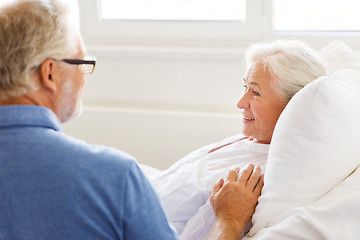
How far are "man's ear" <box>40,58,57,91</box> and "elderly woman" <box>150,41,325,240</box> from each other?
73 centimetres

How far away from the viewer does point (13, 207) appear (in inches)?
48.1

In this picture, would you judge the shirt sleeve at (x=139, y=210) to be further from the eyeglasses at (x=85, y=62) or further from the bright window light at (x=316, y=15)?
the bright window light at (x=316, y=15)

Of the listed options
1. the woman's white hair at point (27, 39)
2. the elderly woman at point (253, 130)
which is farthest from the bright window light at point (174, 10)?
the woman's white hair at point (27, 39)

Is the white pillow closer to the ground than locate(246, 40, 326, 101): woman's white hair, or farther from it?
closer to the ground

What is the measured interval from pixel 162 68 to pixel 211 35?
292 mm

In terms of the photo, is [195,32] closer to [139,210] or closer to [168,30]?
[168,30]

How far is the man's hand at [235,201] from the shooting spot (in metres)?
1.66

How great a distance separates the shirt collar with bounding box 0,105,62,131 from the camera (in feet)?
4.09

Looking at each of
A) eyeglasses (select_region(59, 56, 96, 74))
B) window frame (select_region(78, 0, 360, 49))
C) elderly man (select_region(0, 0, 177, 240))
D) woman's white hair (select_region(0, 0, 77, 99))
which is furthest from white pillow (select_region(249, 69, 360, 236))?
window frame (select_region(78, 0, 360, 49))

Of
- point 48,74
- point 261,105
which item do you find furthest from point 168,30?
point 48,74

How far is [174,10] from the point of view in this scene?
2.85 metres

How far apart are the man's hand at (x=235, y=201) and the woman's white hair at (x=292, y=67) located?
0.31 metres

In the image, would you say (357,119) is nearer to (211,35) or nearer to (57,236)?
(57,236)

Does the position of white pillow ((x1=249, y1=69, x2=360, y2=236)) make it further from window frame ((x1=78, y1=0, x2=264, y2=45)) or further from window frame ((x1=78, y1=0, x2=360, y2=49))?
window frame ((x1=78, y1=0, x2=264, y2=45))
